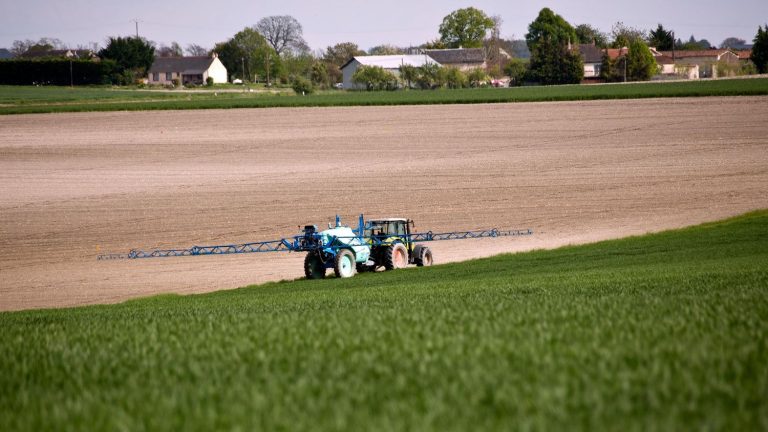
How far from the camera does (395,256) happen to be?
34.1 meters

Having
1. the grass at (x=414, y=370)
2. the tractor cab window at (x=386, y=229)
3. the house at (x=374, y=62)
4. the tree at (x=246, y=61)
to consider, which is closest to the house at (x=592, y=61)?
the house at (x=374, y=62)

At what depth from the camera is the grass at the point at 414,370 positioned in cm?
637

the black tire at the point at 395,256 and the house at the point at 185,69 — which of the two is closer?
the black tire at the point at 395,256

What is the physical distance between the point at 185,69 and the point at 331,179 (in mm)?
139448

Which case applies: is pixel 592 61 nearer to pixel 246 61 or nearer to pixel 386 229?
pixel 246 61

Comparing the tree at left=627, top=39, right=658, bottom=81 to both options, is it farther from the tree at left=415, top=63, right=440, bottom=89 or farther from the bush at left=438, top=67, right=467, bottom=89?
the tree at left=415, top=63, right=440, bottom=89

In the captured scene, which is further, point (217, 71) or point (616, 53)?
point (217, 71)

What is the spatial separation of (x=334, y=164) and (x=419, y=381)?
48766mm

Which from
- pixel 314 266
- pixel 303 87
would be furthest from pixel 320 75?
pixel 314 266

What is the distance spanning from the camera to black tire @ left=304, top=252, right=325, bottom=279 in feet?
107

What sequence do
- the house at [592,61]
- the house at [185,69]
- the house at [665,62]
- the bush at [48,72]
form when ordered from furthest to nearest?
the house at [185,69]
the house at [665,62]
the house at [592,61]
the bush at [48,72]

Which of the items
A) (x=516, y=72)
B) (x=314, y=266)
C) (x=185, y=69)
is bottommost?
(x=314, y=266)

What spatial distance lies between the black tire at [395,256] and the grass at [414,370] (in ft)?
68.8

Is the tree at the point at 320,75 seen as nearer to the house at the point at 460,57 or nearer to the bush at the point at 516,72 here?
the bush at the point at 516,72
